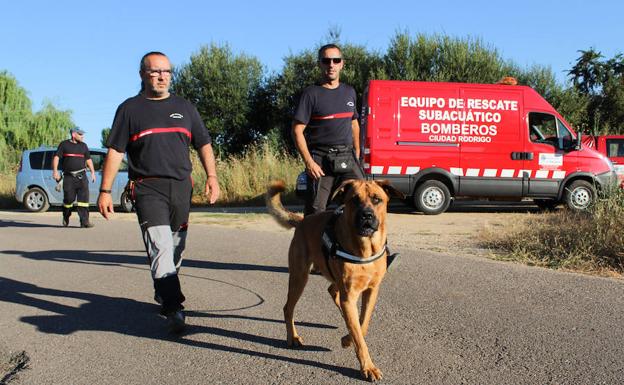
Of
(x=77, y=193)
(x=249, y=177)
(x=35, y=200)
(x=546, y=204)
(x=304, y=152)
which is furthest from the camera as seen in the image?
(x=249, y=177)

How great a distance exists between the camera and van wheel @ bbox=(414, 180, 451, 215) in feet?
40.9

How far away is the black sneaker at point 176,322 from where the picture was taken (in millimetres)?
4113

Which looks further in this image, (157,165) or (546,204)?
(546,204)

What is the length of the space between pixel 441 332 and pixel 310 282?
2.05 metres

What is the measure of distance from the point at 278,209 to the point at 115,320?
163cm

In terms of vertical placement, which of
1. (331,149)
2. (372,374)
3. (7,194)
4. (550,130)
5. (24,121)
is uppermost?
(24,121)

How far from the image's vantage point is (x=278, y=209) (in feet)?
16.5

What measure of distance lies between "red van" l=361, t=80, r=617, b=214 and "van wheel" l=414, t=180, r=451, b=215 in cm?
2

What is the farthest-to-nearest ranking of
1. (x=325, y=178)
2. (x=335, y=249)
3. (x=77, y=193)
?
(x=77, y=193) < (x=325, y=178) < (x=335, y=249)

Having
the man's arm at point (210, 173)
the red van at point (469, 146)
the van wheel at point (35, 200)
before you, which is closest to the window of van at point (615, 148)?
Answer: the red van at point (469, 146)

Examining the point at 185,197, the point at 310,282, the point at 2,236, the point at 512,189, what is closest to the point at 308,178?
the point at 310,282

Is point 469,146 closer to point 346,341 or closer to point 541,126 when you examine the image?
point 541,126

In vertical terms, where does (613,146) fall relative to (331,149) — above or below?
above

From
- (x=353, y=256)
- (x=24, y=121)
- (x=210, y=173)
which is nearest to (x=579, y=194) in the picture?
(x=210, y=173)
